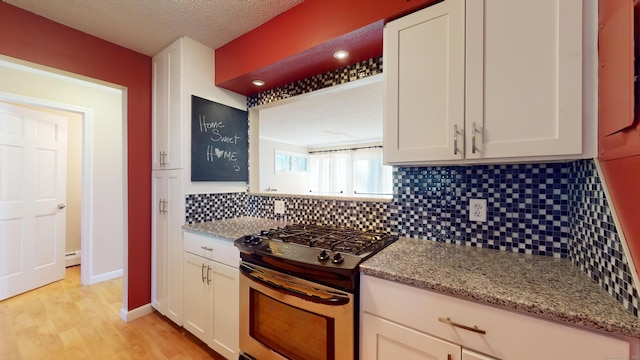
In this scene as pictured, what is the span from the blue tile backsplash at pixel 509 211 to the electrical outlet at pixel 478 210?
0.02 meters

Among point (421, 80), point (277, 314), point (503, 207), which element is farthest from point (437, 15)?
point (277, 314)

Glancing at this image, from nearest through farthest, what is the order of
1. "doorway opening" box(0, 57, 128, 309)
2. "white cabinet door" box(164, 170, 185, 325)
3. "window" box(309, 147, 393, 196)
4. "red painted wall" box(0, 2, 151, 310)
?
"red painted wall" box(0, 2, 151, 310), "white cabinet door" box(164, 170, 185, 325), "doorway opening" box(0, 57, 128, 309), "window" box(309, 147, 393, 196)

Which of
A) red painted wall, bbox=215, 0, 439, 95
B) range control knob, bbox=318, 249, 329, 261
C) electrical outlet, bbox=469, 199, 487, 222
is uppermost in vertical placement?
red painted wall, bbox=215, 0, 439, 95

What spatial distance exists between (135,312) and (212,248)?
1.19 metres

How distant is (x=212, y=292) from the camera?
171cm

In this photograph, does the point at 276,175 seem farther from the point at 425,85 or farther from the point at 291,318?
the point at 425,85

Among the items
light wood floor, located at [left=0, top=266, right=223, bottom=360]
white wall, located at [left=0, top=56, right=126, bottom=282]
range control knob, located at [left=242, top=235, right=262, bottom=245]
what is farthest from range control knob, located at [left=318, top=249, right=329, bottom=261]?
white wall, located at [left=0, top=56, right=126, bottom=282]

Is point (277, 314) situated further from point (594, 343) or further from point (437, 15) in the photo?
point (437, 15)

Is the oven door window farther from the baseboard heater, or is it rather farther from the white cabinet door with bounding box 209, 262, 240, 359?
the baseboard heater

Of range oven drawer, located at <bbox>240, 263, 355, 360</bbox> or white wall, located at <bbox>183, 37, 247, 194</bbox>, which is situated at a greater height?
white wall, located at <bbox>183, 37, 247, 194</bbox>

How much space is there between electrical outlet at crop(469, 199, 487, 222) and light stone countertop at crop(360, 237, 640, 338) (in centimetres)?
16

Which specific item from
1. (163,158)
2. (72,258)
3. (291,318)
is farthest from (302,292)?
(72,258)

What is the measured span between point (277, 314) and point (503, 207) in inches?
51.8

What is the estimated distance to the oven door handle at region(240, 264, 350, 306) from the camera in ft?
3.62
